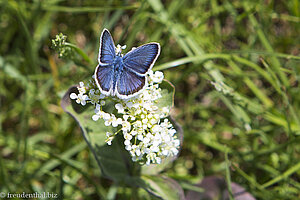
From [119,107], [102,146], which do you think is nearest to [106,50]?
[119,107]

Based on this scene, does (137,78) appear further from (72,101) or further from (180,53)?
(180,53)

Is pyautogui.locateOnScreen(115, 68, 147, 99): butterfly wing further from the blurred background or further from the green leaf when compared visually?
the blurred background

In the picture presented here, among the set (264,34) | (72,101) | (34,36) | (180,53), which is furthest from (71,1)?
(264,34)

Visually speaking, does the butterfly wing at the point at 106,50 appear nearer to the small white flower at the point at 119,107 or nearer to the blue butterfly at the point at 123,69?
the blue butterfly at the point at 123,69

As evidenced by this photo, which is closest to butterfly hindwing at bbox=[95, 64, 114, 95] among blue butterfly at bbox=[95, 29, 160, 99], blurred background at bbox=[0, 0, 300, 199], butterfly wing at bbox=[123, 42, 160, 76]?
blue butterfly at bbox=[95, 29, 160, 99]

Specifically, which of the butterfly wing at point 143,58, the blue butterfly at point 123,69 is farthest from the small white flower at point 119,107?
the butterfly wing at point 143,58

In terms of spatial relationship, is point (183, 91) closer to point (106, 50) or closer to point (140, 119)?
point (140, 119)
